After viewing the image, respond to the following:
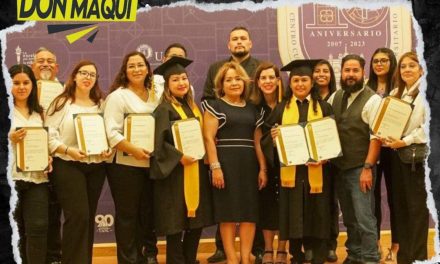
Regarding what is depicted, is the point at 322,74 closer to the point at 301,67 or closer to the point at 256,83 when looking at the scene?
the point at 301,67

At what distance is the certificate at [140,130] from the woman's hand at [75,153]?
0.34m

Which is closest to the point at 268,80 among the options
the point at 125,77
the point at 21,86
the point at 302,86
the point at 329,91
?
the point at 302,86

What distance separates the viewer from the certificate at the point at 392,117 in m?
4.29

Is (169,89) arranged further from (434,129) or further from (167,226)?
(434,129)

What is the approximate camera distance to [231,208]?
14.7 feet

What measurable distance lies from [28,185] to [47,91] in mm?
926

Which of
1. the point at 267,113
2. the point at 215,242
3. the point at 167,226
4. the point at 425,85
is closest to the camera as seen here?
the point at 425,85

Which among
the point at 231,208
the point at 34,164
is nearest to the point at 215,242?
the point at 231,208

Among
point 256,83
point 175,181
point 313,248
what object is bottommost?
point 313,248

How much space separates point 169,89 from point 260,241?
1595 millimetres

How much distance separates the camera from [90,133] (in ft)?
14.1

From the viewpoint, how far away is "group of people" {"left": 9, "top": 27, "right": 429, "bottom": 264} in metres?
4.30

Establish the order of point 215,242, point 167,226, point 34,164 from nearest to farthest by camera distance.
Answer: point 34,164, point 167,226, point 215,242

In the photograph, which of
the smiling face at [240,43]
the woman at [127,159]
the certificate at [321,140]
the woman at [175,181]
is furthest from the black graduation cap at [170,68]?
the certificate at [321,140]
